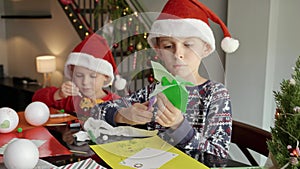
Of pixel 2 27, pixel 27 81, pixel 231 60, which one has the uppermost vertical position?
pixel 2 27

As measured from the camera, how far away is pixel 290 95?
0.67m

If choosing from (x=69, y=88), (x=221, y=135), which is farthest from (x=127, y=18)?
(x=69, y=88)

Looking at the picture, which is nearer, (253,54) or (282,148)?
(282,148)

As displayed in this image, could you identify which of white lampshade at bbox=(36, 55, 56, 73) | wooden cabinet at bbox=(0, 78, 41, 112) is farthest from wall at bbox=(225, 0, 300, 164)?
wooden cabinet at bbox=(0, 78, 41, 112)

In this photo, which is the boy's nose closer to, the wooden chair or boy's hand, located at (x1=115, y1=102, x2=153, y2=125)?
boy's hand, located at (x1=115, y1=102, x2=153, y2=125)

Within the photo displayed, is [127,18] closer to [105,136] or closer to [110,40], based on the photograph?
[110,40]

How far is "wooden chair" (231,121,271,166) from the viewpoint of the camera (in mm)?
1145

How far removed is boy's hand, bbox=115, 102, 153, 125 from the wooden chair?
43cm

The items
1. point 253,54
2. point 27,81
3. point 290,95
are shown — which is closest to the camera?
point 290,95

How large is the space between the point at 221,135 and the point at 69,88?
77 centimetres

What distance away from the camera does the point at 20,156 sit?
0.84 m

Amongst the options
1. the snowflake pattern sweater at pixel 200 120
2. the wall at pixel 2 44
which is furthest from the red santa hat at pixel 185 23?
the wall at pixel 2 44

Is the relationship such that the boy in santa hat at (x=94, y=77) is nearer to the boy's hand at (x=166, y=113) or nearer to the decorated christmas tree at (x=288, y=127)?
the boy's hand at (x=166, y=113)

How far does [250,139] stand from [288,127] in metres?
0.56
